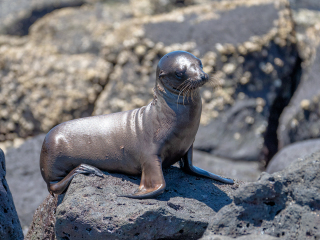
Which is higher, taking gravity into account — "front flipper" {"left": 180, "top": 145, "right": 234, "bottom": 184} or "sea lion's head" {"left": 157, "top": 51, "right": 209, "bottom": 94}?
"sea lion's head" {"left": 157, "top": 51, "right": 209, "bottom": 94}

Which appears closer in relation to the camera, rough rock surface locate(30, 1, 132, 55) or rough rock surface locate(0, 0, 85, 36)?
rough rock surface locate(30, 1, 132, 55)

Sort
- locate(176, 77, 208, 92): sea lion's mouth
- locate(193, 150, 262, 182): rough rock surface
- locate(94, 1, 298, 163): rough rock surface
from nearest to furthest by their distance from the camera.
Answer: locate(176, 77, 208, 92): sea lion's mouth < locate(193, 150, 262, 182): rough rock surface < locate(94, 1, 298, 163): rough rock surface

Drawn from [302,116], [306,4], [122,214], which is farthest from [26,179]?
[306,4]

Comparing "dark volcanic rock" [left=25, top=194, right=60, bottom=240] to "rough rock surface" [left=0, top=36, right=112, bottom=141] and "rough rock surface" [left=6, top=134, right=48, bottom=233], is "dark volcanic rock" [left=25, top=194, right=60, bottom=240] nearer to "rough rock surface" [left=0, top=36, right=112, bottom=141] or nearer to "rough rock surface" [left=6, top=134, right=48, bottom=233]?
"rough rock surface" [left=6, top=134, right=48, bottom=233]

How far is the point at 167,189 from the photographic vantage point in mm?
3924

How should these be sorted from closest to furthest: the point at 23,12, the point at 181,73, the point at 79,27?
the point at 181,73 < the point at 79,27 < the point at 23,12

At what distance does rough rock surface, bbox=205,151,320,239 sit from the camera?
2.83 m

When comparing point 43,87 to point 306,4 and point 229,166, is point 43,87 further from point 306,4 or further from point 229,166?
point 306,4

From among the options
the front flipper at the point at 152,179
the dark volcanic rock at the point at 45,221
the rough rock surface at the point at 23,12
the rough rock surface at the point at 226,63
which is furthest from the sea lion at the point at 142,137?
the rough rock surface at the point at 23,12

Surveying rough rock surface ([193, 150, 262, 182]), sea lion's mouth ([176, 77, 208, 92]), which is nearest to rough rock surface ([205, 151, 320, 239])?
sea lion's mouth ([176, 77, 208, 92])

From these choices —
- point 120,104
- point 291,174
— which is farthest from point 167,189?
point 120,104

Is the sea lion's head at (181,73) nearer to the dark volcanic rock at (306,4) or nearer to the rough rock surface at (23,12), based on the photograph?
the dark volcanic rock at (306,4)

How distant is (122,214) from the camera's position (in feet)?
10.7

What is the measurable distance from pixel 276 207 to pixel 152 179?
124cm
